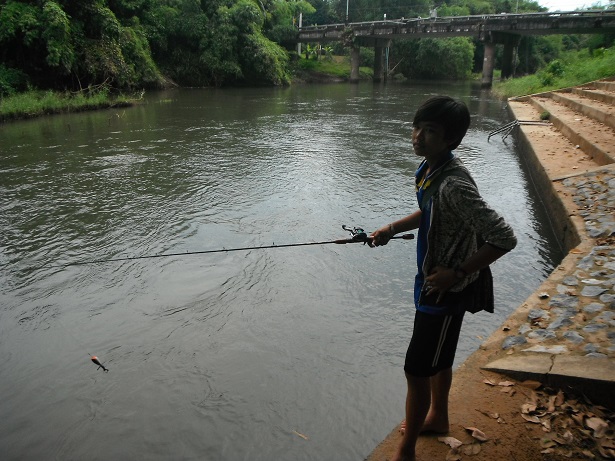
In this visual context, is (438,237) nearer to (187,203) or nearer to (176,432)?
(176,432)

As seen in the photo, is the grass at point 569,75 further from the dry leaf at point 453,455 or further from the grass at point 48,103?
the dry leaf at point 453,455

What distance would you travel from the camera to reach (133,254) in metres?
4.77

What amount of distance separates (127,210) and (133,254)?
4.92 feet

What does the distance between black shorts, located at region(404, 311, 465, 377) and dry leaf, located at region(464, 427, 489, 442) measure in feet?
1.50

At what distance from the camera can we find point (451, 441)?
2014mm

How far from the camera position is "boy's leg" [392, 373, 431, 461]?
6.04 feet

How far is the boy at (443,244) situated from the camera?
1.62 m

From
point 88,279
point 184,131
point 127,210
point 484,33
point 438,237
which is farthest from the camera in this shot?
point 484,33

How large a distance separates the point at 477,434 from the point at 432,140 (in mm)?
1316

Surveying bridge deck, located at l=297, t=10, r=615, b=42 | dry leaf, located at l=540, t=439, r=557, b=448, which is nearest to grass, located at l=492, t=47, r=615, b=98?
bridge deck, located at l=297, t=10, r=615, b=42

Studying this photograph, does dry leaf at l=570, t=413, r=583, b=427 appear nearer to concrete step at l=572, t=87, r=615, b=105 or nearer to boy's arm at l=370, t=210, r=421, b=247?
boy's arm at l=370, t=210, r=421, b=247

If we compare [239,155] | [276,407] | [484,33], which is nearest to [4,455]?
[276,407]

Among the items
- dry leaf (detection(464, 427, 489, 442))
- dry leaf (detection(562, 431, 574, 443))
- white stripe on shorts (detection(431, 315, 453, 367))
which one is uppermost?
white stripe on shorts (detection(431, 315, 453, 367))

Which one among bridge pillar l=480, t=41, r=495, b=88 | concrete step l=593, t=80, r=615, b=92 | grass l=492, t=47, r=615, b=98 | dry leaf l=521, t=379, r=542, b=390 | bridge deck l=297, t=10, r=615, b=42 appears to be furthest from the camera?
bridge pillar l=480, t=41, r=495, b=88
